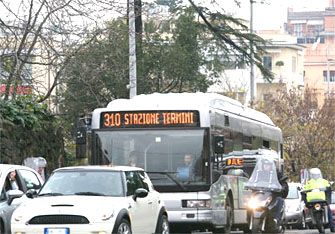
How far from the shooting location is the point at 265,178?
2000 centimetres

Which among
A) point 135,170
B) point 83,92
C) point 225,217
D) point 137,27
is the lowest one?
point 225,217

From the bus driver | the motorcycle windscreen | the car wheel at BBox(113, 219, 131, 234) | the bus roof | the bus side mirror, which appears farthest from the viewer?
the motorcycle windscreen

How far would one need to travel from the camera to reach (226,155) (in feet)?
67.9

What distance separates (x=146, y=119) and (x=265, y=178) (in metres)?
2.99

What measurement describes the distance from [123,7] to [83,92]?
9.39m

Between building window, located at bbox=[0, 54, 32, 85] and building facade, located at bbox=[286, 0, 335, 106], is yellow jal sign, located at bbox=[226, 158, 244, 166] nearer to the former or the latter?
building window, located at bbox=[0, 54, 32, 85]

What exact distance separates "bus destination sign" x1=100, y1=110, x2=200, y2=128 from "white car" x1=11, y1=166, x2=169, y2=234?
2937 mm

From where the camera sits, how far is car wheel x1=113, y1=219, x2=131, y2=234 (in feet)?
46.1

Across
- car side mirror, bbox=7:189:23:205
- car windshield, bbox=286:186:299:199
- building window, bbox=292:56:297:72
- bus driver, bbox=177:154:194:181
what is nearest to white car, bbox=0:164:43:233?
car side mirror, bbox=7:189:23:205

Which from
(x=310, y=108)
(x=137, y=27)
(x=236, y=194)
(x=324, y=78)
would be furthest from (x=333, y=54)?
(x=236, y=194)

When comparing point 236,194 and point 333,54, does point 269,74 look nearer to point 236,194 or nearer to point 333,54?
point 236,194

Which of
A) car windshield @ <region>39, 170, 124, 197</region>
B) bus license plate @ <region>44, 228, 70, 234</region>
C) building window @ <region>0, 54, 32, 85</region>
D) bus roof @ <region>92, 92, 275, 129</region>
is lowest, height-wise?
bus license plate @ <region>44, 228, 70, 234</region>

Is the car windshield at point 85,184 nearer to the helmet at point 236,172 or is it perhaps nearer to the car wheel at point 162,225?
the car wheel at point 162,225

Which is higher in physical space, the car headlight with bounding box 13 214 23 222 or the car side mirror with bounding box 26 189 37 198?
the car side mirror with bounding box 26 189 37 198
